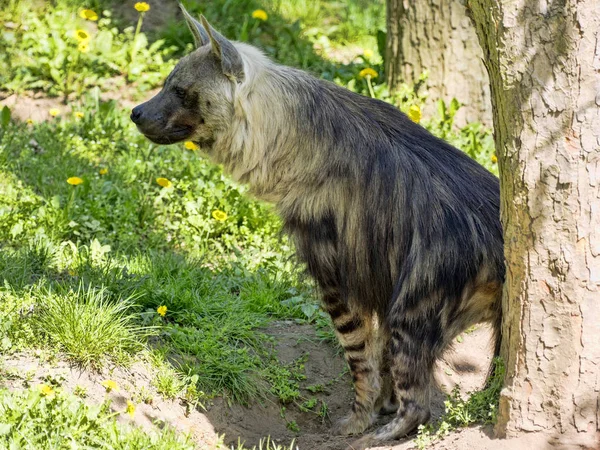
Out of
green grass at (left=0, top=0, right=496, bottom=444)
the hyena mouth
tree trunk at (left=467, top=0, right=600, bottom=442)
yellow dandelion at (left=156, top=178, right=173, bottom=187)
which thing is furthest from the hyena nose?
tree trunk at (left=467, top=0, right=600, bottom=442)

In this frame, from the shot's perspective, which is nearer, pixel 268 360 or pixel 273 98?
pixel 273 98

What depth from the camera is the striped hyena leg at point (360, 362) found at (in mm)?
4414

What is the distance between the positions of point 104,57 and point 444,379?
4.25 meters

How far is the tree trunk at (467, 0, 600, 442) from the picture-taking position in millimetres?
3014

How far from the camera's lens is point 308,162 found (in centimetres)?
426

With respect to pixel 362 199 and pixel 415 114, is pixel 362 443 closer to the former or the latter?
pixel 362 199

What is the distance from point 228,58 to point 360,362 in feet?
5.55

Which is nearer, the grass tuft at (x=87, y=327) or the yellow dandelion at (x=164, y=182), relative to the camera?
the grass tuft at (x=87, y=327)

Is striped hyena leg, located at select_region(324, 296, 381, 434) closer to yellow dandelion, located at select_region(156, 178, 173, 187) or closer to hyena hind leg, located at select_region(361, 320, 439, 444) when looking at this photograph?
hyena hind leg, located at select_region(361, 320, 439, 444)

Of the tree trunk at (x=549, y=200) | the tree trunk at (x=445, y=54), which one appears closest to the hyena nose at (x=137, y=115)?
the tree trunk at (x=549, y=200)

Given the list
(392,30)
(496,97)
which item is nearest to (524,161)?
(496,97)

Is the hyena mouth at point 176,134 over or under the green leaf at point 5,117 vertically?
over

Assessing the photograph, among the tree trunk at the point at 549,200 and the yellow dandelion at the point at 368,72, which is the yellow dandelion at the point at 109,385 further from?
the yellow dandelion at the point at 368,72

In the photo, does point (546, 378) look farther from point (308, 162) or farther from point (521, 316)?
point (308, 162)
